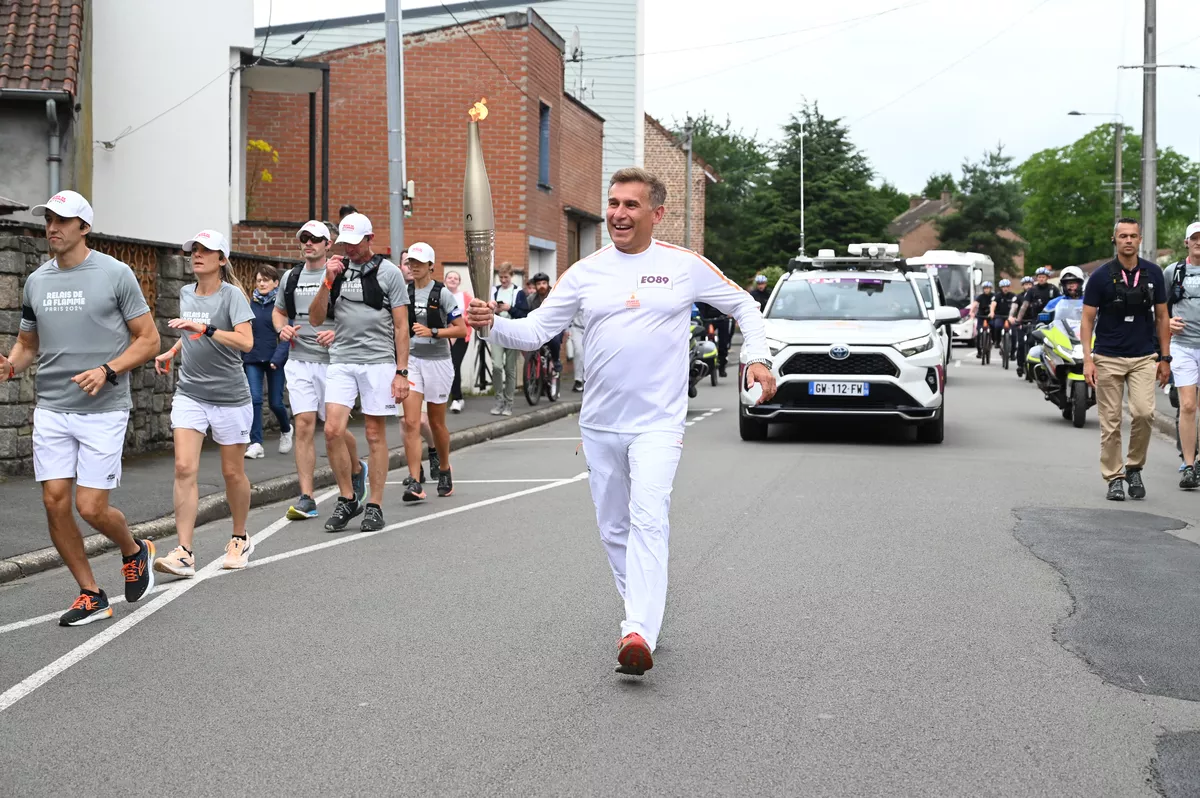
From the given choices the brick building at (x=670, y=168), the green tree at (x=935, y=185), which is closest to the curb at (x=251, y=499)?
the brick building at (x=670, y=168)

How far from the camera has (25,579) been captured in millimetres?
8219

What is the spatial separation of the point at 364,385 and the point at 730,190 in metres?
72.7

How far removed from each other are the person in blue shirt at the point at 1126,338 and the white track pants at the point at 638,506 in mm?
5902

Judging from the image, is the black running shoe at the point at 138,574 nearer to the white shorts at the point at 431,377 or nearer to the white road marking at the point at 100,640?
the white road marking at the point at 100,640

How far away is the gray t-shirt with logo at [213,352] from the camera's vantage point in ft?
26.8

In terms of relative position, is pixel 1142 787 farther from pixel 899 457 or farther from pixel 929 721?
pixel 899 457

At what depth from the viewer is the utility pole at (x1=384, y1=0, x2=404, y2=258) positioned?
16141 millimetres

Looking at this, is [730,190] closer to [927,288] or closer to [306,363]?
[927,288]

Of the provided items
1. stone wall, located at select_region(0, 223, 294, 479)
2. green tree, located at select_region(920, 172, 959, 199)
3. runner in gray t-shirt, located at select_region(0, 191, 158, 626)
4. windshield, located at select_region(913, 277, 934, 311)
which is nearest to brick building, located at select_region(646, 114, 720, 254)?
windshield, located at select_region(913, 277, 934, 311)

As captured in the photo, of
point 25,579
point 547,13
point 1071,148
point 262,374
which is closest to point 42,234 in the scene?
point 262,374

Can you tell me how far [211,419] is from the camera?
8273mm

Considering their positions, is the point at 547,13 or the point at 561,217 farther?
the point at 547,13

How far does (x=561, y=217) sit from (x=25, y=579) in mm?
21491

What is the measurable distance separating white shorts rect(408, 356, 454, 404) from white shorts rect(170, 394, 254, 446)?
2.83 metres
